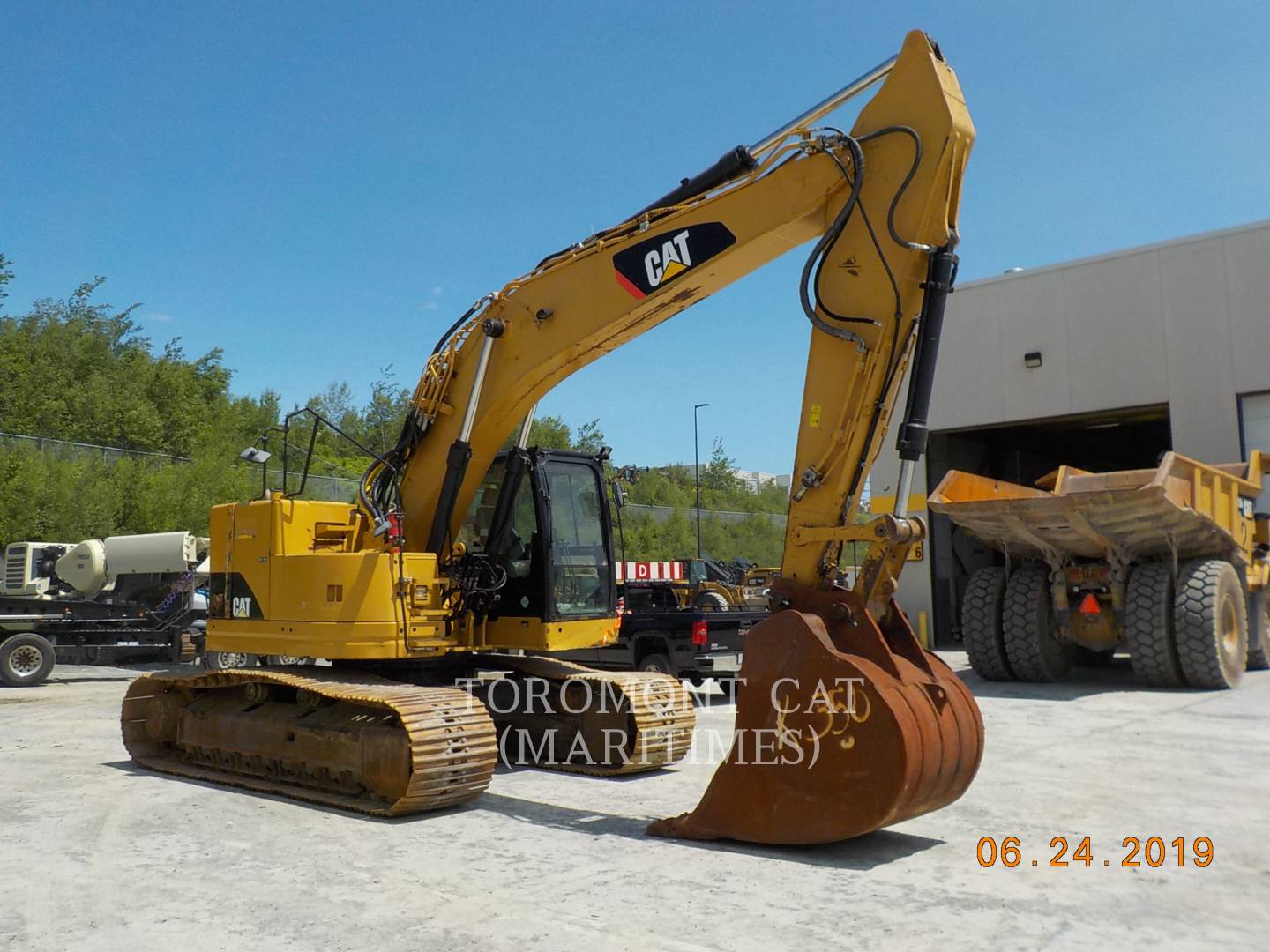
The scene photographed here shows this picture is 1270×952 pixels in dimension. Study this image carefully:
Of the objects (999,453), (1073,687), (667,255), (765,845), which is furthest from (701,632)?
(999,453)

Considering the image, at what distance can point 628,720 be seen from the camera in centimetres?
784

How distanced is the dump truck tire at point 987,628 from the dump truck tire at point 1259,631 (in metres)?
3.59

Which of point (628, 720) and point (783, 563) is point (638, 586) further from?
point (783, 563)

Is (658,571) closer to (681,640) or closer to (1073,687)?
(1073,687)

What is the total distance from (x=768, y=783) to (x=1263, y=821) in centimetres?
309

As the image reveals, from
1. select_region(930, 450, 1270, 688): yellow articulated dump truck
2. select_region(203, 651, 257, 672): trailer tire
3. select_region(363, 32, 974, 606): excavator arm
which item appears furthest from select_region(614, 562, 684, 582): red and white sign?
select_region(363, 32, 974, 606): excavator arm

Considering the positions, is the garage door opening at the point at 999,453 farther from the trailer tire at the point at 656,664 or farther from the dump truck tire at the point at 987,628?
the trailer tire at the point at 656,664

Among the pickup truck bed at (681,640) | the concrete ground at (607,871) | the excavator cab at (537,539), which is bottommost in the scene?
the concrete ground at (607,871)

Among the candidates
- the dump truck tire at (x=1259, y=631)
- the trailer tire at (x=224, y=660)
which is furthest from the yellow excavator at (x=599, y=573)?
the dump truck tire at (x=1259, y=631)

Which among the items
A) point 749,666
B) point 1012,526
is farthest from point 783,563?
point 1012,526

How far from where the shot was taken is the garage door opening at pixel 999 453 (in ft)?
67.3

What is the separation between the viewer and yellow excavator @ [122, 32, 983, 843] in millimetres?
5520

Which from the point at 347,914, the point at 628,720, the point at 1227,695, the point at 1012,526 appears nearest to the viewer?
the point at 347,914
